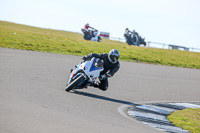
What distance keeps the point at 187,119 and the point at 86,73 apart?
9.43 ft

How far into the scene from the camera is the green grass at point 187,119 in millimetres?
7843

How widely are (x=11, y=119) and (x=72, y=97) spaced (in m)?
3.71

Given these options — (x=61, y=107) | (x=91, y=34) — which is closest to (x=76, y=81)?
(x=61, y=107)

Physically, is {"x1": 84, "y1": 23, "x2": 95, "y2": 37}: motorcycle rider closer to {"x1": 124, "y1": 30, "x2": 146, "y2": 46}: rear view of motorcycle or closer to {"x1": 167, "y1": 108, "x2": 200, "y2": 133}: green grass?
{"x1": 124, "y1": 30, "x2": 146, "y2": 46}: rear view of motorcycle

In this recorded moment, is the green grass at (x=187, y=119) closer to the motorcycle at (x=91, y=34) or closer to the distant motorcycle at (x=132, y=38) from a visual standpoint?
the motorcycle at (x=91, y=34)

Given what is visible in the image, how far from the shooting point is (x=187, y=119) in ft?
28.7

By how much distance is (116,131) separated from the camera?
6.29 metres

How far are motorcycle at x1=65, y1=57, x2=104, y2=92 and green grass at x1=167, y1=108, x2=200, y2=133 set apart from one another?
2.29 m

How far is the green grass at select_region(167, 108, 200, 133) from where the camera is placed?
784 cm

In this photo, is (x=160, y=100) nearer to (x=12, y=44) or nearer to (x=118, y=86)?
(x=118, y=86)

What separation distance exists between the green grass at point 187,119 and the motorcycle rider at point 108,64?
2.09 m

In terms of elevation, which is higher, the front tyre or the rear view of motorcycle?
the rear view of motorcycle

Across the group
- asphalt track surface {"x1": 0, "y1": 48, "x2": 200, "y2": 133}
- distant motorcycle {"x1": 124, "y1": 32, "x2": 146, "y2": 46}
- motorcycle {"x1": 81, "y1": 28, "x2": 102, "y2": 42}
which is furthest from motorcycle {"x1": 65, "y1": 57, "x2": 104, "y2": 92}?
distant motorcycle {"x1": 124, "y1": 32, "x2": 146, "y2": 46}

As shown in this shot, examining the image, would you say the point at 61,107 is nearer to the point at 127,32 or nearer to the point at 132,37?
the point at 127,32
